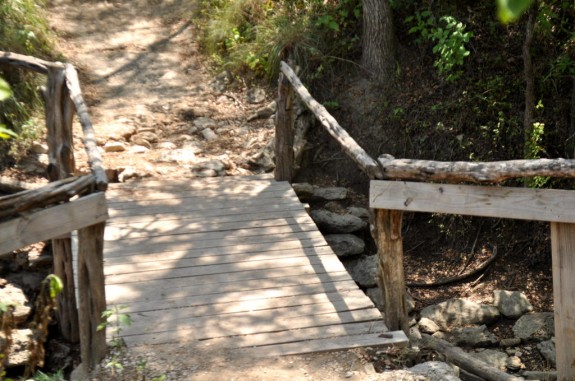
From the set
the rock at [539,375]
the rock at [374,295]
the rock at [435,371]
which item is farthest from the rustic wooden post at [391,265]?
the rock at [374,295]

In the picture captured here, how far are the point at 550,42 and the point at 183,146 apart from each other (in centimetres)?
451

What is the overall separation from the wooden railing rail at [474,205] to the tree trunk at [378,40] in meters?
4.21

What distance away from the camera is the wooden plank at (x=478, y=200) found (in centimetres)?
423

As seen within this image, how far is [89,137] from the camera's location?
5227mm

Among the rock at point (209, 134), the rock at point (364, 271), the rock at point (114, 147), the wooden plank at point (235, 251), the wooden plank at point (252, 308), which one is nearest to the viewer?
the wooden plank at point (252, 308)

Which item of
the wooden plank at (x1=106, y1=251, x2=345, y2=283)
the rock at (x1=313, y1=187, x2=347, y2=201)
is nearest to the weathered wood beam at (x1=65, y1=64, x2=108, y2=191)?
the wooden plank at (x1=106, y1=251, x2=345, y2=283)

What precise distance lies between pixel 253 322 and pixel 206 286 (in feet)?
2.31

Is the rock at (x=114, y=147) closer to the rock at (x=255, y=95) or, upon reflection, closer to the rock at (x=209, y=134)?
the rock at (x=209, y=134)

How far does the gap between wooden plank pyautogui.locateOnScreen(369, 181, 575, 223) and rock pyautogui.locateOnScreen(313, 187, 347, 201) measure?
11.8 ft

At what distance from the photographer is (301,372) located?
4398 millimetres

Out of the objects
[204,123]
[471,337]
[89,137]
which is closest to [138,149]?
[204,123]

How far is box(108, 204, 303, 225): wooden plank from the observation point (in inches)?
272

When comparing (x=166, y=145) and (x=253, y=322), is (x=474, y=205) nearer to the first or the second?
(x=253, y=322)

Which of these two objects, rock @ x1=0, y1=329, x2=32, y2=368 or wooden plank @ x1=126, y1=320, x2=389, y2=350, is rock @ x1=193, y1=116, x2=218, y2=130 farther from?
wooden plank @ x1=126, y1=320, x2=389, y2=350
